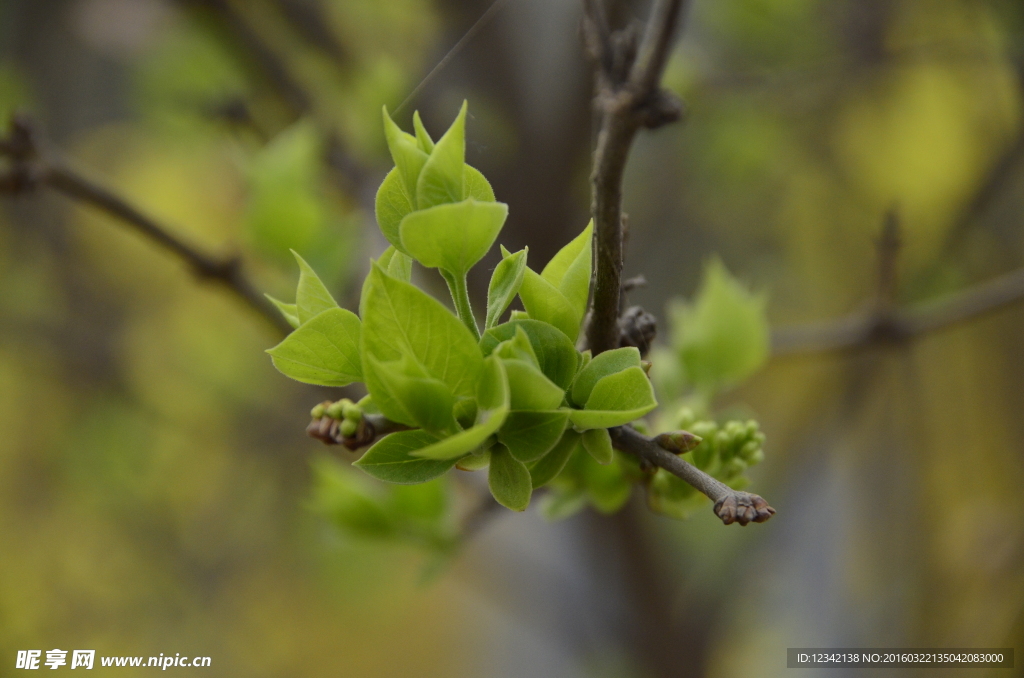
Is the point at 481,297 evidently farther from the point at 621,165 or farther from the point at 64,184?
the point at 621,165

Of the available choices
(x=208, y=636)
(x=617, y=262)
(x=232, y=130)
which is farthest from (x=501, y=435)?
(x=208, y=636)

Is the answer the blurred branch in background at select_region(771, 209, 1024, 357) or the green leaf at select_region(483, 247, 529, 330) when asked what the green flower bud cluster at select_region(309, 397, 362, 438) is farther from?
the blurred branch in background at select_region(771, 209, 1024, 357)

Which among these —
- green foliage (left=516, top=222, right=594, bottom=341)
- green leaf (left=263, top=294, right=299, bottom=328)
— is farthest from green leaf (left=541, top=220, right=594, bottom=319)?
green leaf (left=263, top=294, right=299, bottom=328)

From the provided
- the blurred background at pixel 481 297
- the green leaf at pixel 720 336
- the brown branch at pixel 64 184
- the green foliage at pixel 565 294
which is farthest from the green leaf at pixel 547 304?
the blurred background at pixel 481 297

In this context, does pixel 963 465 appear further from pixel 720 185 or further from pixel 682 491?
pixel 682 491

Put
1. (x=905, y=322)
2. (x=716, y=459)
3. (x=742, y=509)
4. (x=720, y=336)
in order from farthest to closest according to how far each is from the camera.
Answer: (x=905, y=322) → (x=720, y=336) → (x=716, y=459) → (x=742, y=509)

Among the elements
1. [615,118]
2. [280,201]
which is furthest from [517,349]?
[280,201]
